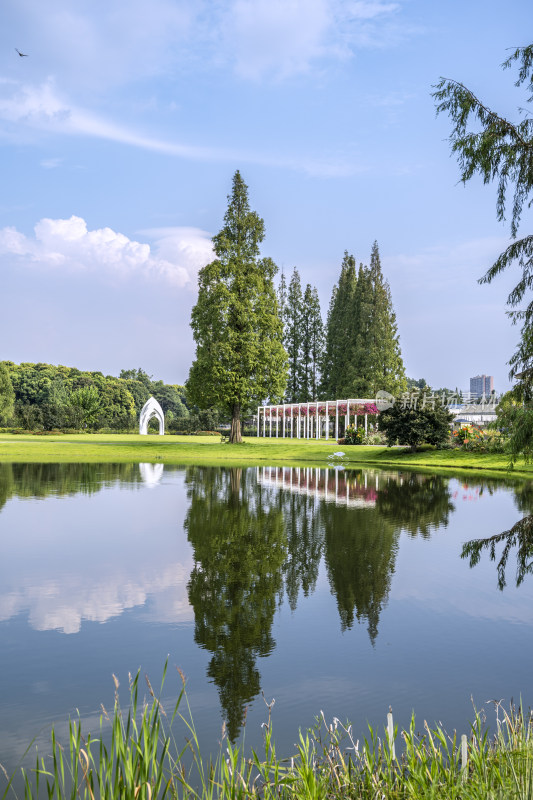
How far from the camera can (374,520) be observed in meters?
13.2

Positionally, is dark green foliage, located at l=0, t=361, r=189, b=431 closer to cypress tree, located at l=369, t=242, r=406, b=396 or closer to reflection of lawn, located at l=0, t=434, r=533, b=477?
reflection of lawn, located at l=0, t=434, r=533, b=477

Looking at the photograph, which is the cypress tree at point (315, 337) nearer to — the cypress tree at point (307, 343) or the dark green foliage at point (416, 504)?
the cypress tree at point (307, 343)

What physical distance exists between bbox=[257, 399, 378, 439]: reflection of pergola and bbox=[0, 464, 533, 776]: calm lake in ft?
91.8

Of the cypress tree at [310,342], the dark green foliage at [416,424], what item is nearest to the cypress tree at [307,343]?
the cypress tree at [310,342]

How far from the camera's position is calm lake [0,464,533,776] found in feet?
Result: 15.6

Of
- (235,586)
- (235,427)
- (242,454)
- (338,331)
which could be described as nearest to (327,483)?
(235,586)

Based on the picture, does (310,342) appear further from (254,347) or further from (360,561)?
(360,561)

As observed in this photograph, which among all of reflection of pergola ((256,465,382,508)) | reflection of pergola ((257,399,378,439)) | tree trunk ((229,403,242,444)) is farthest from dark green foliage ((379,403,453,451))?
tree trunk ((229,403,242,444))

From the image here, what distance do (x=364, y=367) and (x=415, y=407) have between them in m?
21.5

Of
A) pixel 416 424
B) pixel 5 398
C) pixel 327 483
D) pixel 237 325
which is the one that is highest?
pixel 237 325

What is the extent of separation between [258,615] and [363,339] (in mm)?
45642

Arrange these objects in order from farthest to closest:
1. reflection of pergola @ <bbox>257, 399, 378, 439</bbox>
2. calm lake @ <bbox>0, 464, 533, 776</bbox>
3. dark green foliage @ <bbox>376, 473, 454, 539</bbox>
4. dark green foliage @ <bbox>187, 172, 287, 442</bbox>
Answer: reflection of pergola @ <bbox>257, 399, 378, 439</bbox>, dark green foliage @ <bbox>187, 172, 287, 442</bbox>, dark green foliage @ <bbox>376, 473, 454, 539</bbox>, calm lake @ <bbox>0, 464, 533, 776</bbox>

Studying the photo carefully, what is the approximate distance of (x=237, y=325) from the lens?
131ft

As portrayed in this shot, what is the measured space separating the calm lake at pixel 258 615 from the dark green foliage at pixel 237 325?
24.0 meters
